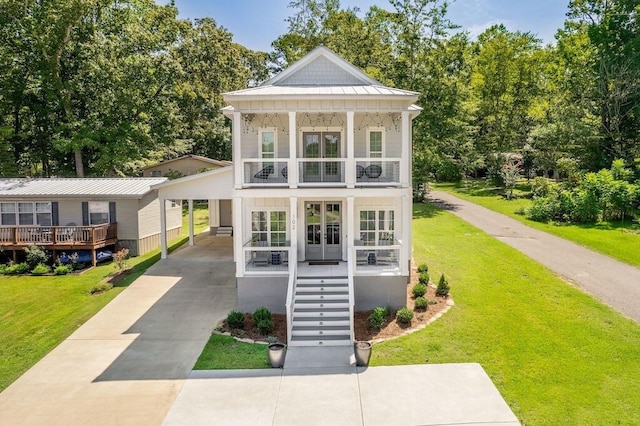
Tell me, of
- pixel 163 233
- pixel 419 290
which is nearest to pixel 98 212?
pixel 163 233

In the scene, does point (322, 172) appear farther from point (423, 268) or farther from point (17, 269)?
point (17, 269)

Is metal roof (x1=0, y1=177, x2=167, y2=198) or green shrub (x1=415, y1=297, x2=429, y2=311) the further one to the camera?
metal roof (x1=0, y1=177, x2=167, y2=198)

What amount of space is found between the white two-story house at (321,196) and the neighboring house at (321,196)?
1.5 inches

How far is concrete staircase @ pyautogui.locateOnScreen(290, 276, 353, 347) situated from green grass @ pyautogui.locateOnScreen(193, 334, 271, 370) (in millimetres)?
1171

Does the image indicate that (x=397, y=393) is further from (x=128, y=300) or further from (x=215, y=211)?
(x=215, y=211)

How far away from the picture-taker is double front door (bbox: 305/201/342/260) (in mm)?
15938

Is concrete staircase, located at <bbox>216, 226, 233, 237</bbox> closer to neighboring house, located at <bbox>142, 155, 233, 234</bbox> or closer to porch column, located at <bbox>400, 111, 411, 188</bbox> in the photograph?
neighboring house, located at <bbox>142, 155, 233, 234</bbox>

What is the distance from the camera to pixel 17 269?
760 inches

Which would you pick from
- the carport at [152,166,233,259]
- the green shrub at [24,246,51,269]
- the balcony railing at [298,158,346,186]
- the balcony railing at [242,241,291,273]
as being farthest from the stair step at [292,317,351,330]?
the green shrub at [24,246,51,269]

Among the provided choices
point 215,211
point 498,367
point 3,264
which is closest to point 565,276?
point 498,367

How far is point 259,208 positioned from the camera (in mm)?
15688

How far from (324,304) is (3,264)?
17.8 m

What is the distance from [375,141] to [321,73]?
3694 mm

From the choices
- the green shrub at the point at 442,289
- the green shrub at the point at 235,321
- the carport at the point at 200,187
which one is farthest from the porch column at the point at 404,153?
the carport at the point at 200,187
